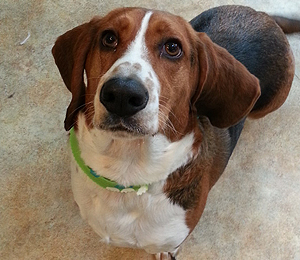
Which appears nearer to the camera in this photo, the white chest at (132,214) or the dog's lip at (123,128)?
the dog's lip at (123,128)

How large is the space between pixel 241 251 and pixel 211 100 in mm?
1235

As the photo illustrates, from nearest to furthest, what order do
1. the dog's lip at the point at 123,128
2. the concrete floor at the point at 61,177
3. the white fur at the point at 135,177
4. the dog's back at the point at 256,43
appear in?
the dog's lip at the point at 123,128
the white fur at the point at 135,177
the dog's back at the point at 256,43
the concrete floor at the point at 61,177

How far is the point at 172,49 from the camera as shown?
5.78 ft

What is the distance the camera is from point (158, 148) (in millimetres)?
1860

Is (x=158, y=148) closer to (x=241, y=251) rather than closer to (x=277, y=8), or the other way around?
(x=241, y=251)

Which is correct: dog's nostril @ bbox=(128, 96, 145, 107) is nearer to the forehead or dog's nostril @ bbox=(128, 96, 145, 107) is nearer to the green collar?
the forehead

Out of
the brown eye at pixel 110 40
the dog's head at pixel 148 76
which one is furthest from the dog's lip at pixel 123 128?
the brown eye at pixel 110 40

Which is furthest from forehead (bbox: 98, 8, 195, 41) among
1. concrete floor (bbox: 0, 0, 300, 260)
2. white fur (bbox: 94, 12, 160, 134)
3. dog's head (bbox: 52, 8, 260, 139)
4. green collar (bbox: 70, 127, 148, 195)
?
concrete floor (bbox: 0, 0, 300, 260)

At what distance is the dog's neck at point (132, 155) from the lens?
1.86 m

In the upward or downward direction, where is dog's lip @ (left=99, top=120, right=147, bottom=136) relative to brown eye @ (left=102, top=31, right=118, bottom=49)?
downward

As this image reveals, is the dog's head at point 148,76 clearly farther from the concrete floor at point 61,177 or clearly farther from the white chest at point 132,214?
the concrete floor at point 61,177

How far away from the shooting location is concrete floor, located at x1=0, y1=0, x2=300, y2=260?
8.89ft

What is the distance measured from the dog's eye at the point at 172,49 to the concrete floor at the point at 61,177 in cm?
138

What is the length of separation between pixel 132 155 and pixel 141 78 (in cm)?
46
